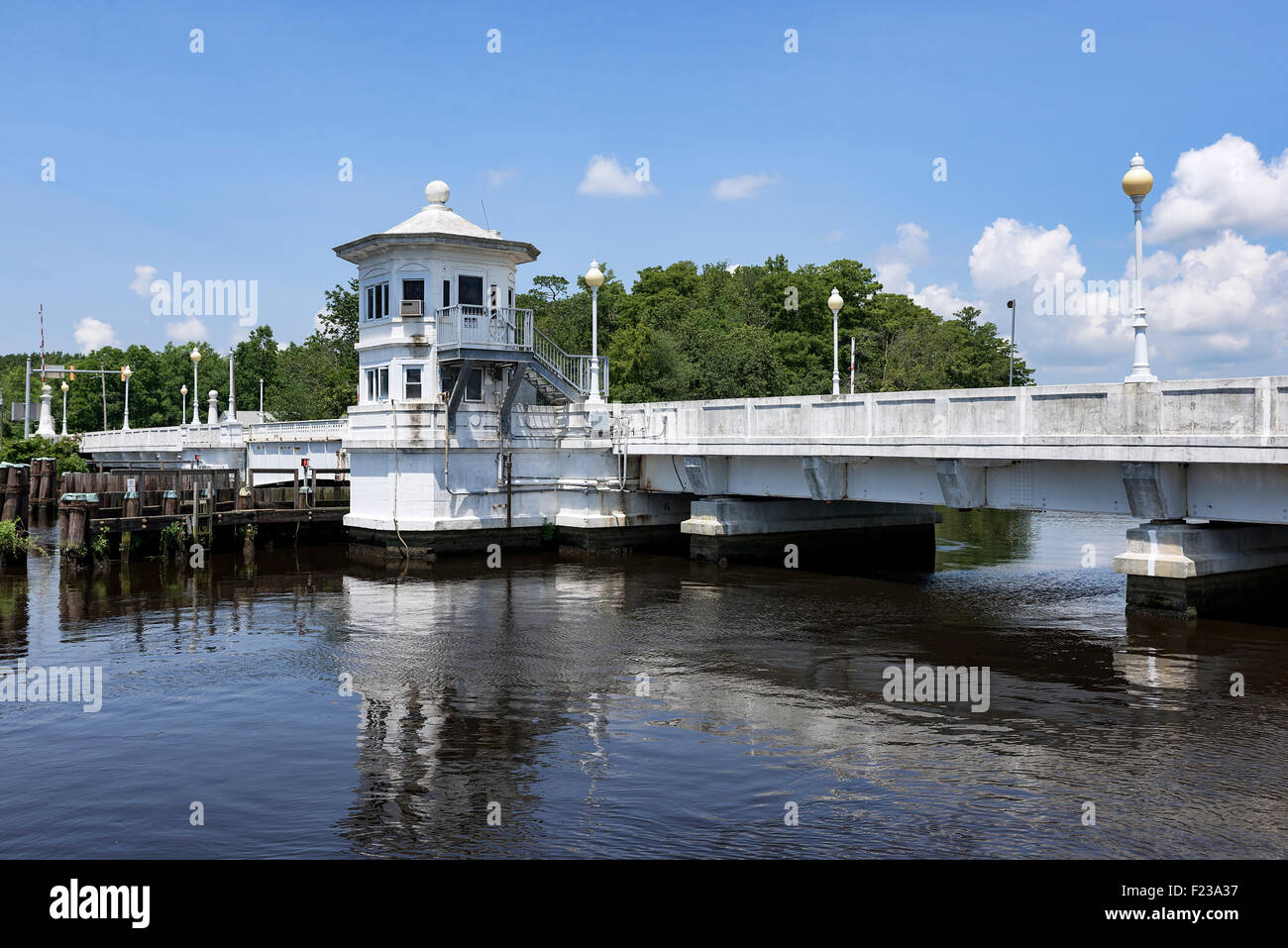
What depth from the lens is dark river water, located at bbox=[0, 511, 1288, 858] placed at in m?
11.0

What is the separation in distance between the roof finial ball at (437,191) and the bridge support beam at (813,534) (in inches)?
568

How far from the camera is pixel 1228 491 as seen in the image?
2002 centimetres

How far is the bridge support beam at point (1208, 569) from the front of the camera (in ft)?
68.7

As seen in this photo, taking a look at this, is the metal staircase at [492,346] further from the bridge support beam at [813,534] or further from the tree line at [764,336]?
the tree line at [764,336]

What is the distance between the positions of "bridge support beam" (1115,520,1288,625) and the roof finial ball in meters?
25.9

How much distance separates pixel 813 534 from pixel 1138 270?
51.2 feet

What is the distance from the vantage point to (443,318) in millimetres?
35344

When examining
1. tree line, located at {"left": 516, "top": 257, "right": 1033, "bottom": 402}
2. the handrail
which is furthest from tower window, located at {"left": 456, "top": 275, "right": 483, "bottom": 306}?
tree line, located at {"left": 516, "top": 257, "right": 1033, "bottom": 402}

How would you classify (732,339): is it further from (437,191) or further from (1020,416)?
(1020,416)

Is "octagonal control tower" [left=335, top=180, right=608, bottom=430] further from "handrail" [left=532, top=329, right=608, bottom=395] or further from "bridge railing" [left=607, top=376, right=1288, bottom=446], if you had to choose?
"bridge railing" [left=607, top=376, right=1288, bottom=446]

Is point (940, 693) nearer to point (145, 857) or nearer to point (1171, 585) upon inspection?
point (1171, 585)

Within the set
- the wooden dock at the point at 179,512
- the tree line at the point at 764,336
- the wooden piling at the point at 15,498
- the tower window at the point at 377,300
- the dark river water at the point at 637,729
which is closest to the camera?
the dark river water at the point at 637,729

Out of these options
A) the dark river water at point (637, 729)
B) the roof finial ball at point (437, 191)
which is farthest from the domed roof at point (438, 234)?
the dark river water at point (637, 729)

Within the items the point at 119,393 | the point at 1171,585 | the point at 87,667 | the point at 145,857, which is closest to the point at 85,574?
the point at 87,667
